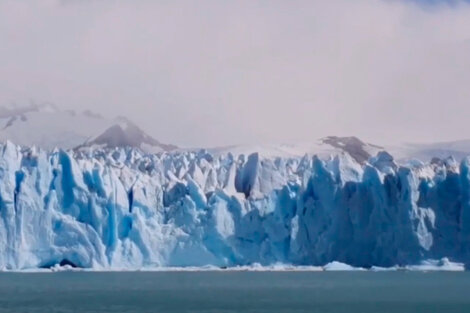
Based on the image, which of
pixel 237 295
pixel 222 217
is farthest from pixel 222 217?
pixel 237 295

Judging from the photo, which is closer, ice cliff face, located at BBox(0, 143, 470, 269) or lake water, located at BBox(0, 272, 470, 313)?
lake water, located at BBox(0, 272, 470, 313)

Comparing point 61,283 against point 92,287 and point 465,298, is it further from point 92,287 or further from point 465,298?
point 465,298

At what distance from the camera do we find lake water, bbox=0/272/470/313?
2155 cm

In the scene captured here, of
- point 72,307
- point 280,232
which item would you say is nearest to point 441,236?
point 280,232

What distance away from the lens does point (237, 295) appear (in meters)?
25.9

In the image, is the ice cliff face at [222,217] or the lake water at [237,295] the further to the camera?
the ice cliff face at [222,217]

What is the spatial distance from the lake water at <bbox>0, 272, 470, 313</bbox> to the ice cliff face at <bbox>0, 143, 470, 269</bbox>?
144 centimetres

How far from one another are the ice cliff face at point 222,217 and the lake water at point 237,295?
1.44m

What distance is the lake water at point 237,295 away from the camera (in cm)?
2155

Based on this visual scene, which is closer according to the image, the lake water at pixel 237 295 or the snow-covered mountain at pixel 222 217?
the lake water at pixel 237 295

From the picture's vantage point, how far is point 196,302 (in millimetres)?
23359

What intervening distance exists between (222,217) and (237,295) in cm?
1211

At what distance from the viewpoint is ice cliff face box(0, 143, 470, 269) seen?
35375mm

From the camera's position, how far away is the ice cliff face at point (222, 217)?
116ft
